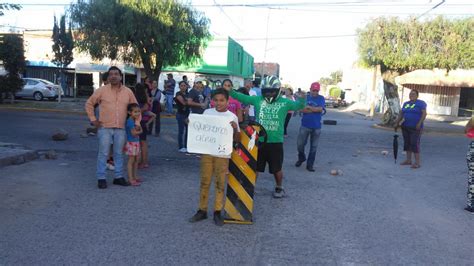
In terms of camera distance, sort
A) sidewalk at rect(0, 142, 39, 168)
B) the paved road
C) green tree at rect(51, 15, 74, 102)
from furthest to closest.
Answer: green tree at rect(51, 15, 74, 102) → sidewalk at rect(0, 142, 39, 168) → the paved road

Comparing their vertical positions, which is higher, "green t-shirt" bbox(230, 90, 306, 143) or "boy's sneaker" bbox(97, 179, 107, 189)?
"green t-shirt" bbox(230, 90, 306, 143)

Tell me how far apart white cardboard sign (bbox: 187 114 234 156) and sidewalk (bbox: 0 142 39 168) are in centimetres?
453

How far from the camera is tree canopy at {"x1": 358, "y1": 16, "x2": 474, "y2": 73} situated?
19984mm

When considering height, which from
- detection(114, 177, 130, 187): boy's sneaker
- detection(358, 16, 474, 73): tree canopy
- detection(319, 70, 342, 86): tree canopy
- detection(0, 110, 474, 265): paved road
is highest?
detection(319, 70, 342, 86): tree canopy

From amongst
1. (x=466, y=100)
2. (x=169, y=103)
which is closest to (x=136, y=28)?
(x=169, y=103)

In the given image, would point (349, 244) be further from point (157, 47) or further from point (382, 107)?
point (382, 107)

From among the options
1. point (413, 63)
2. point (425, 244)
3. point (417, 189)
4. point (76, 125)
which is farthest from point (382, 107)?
point (425, 244)

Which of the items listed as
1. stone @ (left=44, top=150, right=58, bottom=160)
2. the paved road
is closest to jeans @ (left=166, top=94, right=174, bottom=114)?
the paved road

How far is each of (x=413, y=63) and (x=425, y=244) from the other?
16.7 meters

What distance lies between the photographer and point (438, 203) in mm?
7121

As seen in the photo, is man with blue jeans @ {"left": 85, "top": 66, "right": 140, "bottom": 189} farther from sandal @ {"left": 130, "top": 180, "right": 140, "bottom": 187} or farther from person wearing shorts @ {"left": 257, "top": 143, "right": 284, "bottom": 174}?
person wearing shorts @ {"left": 257, "top": 143, "right": 284, "bottom": 174}

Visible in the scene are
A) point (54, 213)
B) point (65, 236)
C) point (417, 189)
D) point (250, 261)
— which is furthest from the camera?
point (417, 189)

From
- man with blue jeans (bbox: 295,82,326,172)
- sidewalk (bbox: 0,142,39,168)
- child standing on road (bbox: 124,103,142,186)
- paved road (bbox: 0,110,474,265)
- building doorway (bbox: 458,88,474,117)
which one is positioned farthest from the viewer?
building doorway (bbox: 458,88,474,117)

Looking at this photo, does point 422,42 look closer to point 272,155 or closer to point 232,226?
point 272,155
